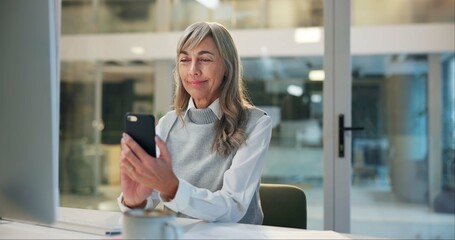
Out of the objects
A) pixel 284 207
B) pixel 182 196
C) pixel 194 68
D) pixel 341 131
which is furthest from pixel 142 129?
pixel 341 131

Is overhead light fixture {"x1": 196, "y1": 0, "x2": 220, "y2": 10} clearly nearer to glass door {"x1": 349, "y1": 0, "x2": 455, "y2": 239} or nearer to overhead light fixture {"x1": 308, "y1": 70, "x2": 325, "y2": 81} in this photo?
overhead light fixture {"x1": 308, "y1": 70, "x2": 325, "y2": 81}

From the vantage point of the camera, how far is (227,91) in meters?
1.66

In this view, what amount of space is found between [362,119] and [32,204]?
97.1 inches

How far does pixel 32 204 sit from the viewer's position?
1.07m

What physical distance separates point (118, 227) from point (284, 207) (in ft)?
2.63

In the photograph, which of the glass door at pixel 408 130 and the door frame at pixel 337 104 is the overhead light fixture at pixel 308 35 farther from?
the glass door at pixel 408 130

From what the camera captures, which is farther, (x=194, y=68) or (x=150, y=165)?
(x=194, y=68)

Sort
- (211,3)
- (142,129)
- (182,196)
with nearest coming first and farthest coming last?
(142,129), (182,196), (211,3)

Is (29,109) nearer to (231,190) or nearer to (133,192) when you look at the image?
(133,192)

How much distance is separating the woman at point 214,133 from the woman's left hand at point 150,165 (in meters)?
0.12

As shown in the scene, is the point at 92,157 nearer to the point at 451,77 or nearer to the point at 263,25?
the point at 263,25

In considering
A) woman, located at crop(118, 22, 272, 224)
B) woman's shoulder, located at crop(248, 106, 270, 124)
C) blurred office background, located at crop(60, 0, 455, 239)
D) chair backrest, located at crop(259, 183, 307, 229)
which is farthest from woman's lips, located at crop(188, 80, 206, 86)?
blurred office background, located at crop(60, 0, 455, 239)

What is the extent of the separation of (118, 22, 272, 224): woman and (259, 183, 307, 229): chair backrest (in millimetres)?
239

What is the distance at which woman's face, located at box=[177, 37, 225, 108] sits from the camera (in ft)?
5.28
